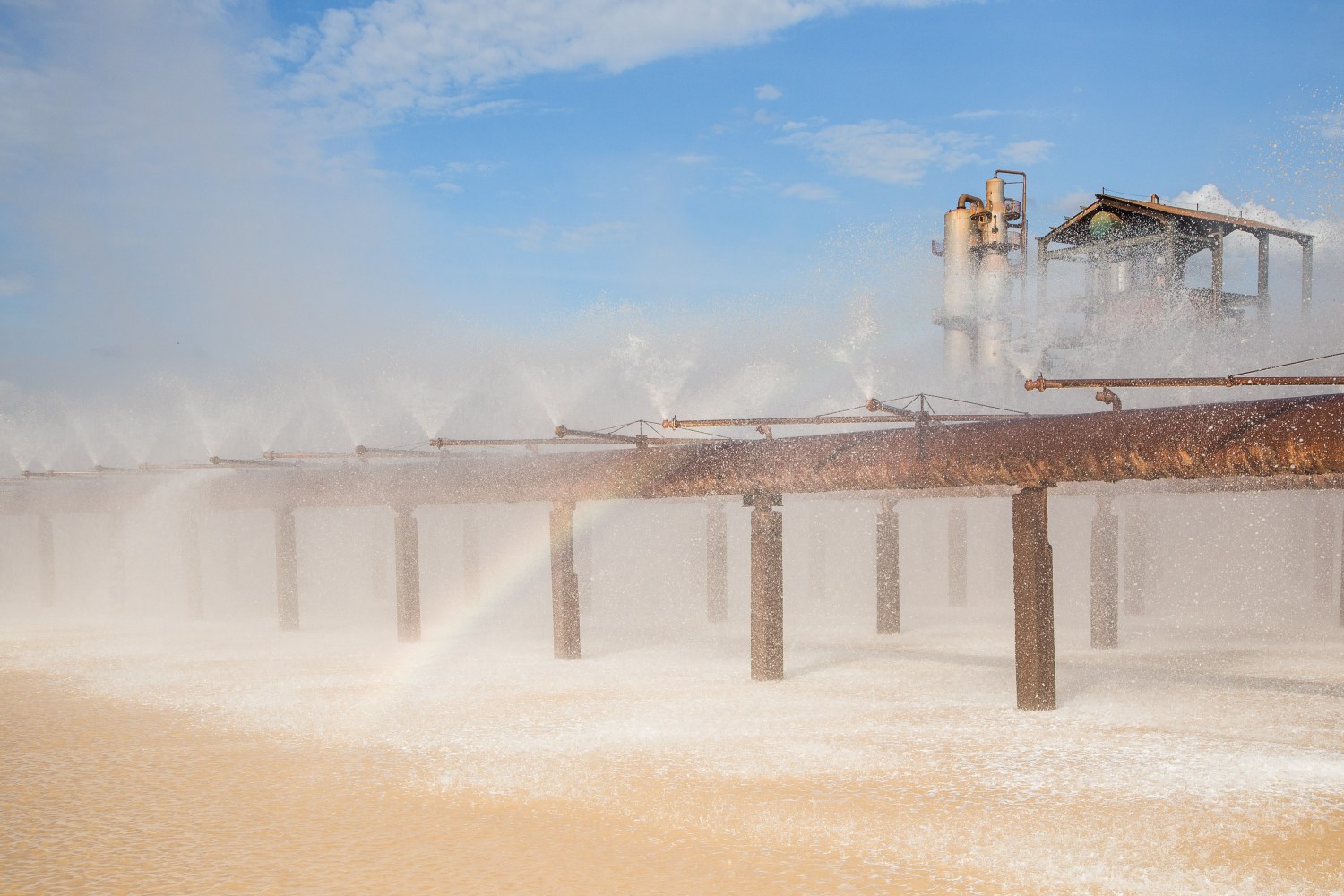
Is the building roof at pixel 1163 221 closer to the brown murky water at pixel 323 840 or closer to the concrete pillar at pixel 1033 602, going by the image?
the concrete pillar at pixel 1033 602

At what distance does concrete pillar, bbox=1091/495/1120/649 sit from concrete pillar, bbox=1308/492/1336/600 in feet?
31.6

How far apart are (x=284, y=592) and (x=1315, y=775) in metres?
23.3

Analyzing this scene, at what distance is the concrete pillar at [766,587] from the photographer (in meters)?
17.3

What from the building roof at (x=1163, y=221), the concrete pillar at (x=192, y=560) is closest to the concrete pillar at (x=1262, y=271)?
the building roof at (x=1163, y=221)

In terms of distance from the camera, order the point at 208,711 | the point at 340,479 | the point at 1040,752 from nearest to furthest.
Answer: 1. the point at 1040,752
2. the point at 208,711
3. the point at 340,479

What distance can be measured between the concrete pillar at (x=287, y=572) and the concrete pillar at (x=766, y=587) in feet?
46.2

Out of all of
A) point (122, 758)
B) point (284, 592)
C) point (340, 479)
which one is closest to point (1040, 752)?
point (122, 758)

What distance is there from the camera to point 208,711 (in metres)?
15.8

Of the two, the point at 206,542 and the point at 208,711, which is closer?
the point at 208,711

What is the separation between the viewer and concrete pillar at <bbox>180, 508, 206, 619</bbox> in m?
31.6

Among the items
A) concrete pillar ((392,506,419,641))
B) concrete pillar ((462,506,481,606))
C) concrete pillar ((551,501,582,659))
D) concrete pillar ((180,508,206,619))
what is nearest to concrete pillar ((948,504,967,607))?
concrete pillar ((462,506,481,606))

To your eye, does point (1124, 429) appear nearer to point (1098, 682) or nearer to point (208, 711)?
point (1098, 682)

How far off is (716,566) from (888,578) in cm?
609

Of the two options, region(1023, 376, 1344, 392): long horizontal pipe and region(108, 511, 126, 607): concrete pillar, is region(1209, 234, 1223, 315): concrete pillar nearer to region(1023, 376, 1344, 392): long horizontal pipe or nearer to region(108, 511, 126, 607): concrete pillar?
region(1023, 376, 1344, 392): long horizontal pipe
